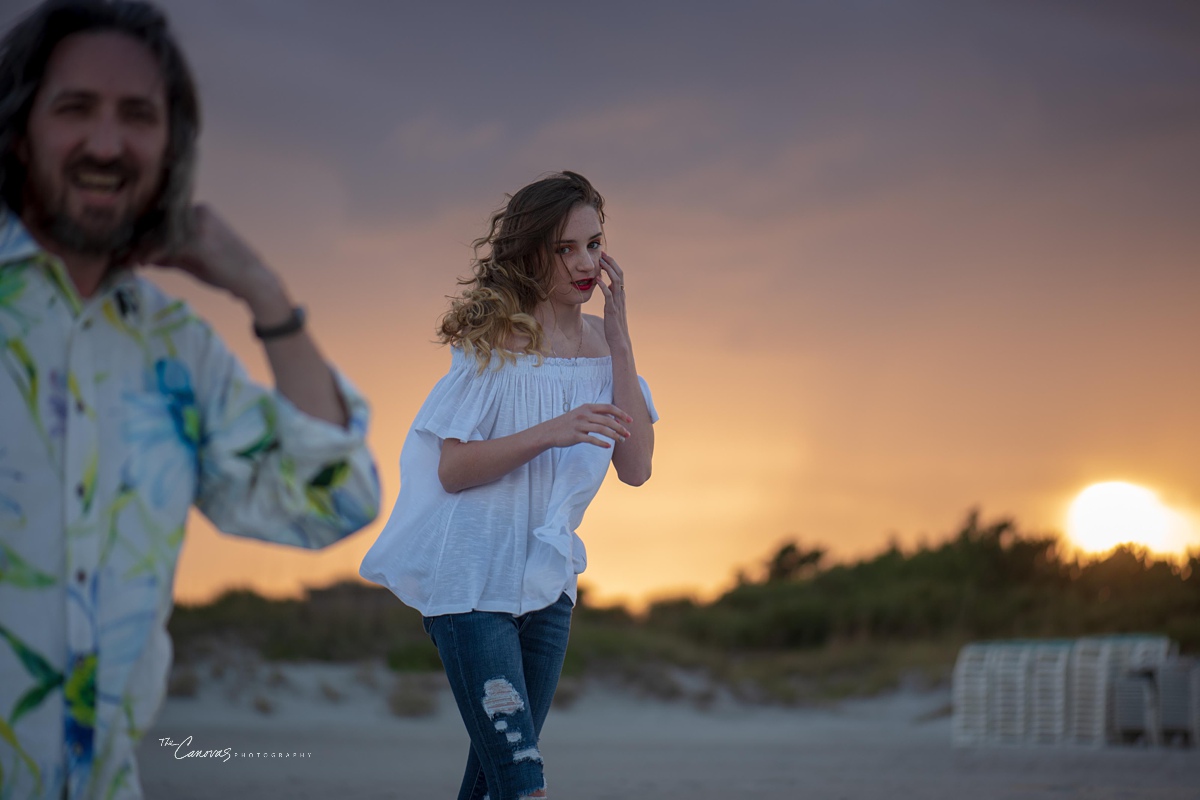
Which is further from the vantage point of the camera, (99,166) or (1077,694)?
(1077,694)

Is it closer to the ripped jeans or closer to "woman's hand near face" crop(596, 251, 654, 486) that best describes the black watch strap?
the ripped jeans

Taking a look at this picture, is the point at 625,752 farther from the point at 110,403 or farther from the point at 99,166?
the point at 99,166

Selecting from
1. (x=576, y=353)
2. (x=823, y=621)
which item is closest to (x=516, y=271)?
(x=576, y=353)

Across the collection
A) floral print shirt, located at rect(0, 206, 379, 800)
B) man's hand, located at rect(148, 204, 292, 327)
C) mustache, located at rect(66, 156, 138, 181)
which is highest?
mustache, located at rect(66, 156, 138, 181)

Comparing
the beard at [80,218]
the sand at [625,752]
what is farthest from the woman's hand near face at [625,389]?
the sand at [625,752]

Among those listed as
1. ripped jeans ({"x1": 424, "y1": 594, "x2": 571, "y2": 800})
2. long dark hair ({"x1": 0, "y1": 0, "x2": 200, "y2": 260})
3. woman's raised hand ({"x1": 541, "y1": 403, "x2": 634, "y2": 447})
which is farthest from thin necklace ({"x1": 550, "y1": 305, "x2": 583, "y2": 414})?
long dark hair ({"x1": 0, "y1": 0, "x2": 200, "y2": 260})

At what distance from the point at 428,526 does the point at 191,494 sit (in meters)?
1.59

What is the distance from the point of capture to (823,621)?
78.2ft

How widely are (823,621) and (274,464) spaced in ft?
74.6

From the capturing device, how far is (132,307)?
1969mm

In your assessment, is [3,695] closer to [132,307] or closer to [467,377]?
[132,307]

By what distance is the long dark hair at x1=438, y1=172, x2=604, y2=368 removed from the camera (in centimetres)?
375

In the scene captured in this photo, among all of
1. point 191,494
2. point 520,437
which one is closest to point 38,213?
point 191,494

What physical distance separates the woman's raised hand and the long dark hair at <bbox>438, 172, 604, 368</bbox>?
442 mm
